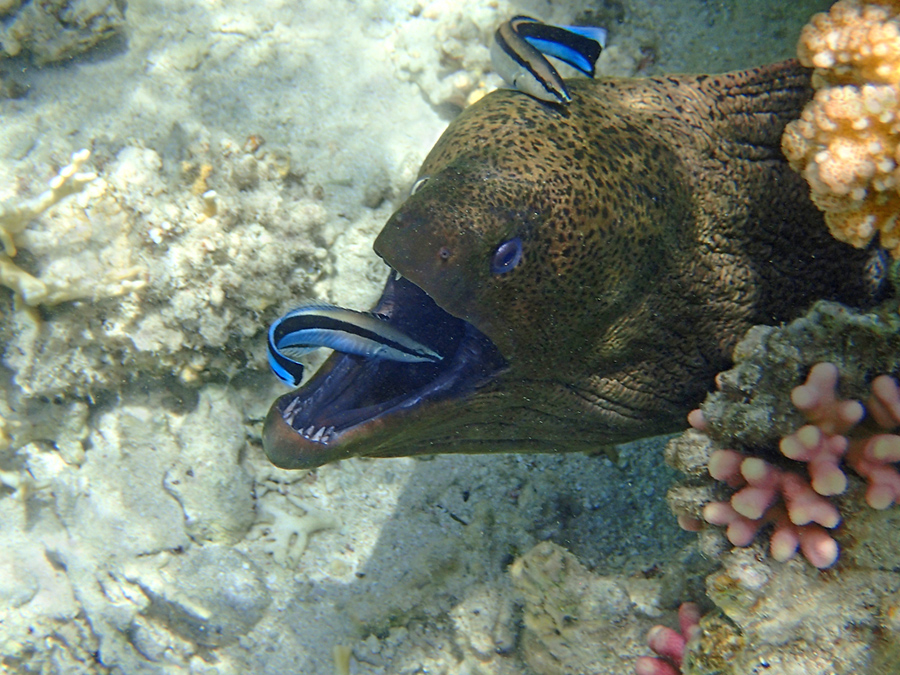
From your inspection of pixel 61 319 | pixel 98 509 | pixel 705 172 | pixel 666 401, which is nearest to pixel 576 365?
pixel 666 401

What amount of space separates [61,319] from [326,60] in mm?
2169

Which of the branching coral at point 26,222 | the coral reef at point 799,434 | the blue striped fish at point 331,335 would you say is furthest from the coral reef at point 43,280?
the coral reef at point 799,434

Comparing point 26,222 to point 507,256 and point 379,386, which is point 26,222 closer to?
point 379,386

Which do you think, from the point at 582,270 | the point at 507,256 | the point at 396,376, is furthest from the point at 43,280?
the point at 582,270

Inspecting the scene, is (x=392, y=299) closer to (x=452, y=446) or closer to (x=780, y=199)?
(x=452, y=446)

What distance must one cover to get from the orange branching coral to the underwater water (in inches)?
61.3

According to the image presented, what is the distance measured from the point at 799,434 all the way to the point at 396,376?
135 cm

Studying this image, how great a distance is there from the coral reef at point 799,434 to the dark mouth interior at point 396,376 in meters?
0.85

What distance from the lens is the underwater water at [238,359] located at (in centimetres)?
298

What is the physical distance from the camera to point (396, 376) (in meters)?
2.12

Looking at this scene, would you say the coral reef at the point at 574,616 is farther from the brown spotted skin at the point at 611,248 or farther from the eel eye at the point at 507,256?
the eel eye at the point at 507,256

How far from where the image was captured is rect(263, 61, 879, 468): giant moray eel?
1747 mm

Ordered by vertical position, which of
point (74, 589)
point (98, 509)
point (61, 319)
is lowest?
point (74, 589)

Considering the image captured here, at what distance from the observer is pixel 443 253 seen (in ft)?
5.35
